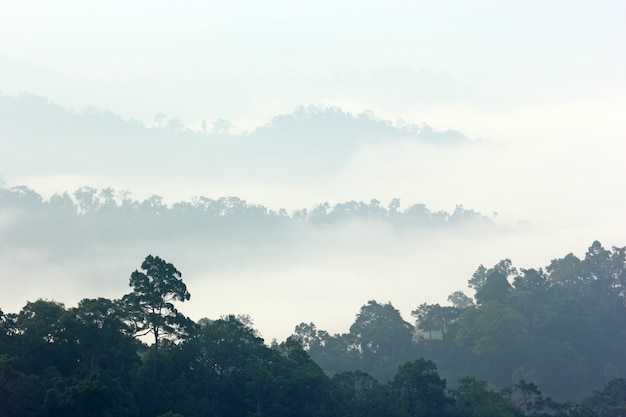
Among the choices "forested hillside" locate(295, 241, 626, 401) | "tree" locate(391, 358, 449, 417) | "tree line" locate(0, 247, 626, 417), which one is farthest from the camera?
"forested hillside" locate(295, 241, 626, 401)

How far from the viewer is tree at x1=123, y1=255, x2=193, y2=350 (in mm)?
84875

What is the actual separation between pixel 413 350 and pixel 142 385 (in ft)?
163

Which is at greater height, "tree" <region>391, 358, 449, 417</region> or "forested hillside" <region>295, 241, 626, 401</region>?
"forested hillside" <region>295, 241, 626, 401</region>

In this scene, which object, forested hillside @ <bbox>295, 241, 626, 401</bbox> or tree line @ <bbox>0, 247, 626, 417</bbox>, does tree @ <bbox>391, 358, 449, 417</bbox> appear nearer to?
tree line @ <bbox>0, 247, 626, 417</bbox>

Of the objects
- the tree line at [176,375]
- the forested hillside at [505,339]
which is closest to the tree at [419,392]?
the tree line at [176,375]

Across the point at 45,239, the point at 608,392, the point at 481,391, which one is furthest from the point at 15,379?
the point at 45,239

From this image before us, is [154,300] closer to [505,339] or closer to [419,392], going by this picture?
[419,392]

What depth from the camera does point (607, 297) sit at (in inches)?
5438

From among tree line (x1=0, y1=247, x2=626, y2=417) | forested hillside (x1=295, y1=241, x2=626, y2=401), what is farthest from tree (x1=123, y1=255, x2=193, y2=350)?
forested hillside (x1=295, y1=241, x2=626, y2=401)

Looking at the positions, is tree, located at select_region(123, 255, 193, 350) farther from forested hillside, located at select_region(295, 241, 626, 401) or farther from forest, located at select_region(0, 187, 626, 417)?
forested hillside, located at select_region(295, 241, 626, 401)

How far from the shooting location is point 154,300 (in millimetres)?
85125

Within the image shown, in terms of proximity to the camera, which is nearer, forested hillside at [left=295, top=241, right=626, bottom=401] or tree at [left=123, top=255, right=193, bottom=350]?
tree at [left=123, top=255, right=193, bottom=350]

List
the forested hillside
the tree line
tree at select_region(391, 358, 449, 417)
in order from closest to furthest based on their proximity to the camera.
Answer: the tree line → tree at select_region(391, 358, 449, 417) → the forested hillside

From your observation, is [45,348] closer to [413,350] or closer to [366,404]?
[366,404]
